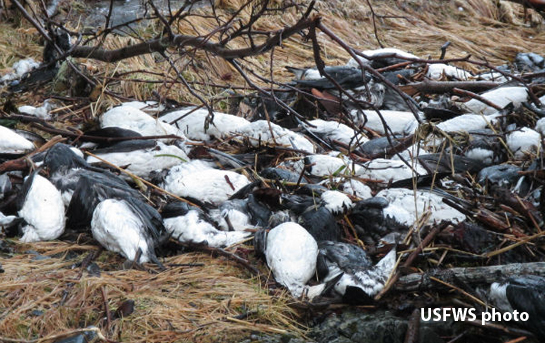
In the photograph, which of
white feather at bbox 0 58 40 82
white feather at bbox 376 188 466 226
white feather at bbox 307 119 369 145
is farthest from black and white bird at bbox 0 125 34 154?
white feather at bbox 376 188 466 226

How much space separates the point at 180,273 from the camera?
2.43 meters

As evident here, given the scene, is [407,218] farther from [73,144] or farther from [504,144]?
[73,144]

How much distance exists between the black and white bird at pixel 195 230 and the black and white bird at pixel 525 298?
1053 millimetres

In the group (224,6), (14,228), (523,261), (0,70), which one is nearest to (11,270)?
(14,228)

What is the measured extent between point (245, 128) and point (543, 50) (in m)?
4.27

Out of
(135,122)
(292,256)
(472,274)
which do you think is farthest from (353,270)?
(135,122)

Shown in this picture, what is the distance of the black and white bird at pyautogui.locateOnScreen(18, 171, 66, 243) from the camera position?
262cm

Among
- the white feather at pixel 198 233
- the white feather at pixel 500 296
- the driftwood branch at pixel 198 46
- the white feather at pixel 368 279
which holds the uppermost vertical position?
the driftwood branch at pixel 198 46

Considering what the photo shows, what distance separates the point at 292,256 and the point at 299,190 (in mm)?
603

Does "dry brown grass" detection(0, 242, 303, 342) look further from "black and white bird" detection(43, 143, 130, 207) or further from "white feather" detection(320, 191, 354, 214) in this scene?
"white feather" detection(320, 191, 354, 214)

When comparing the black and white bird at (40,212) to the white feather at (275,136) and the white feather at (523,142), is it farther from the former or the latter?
the white feather at (523,142)

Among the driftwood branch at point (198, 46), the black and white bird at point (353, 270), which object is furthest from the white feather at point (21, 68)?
the black and white bird at point (353, 270)

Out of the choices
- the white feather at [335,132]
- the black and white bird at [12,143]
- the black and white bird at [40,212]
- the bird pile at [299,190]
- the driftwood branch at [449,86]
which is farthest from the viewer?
the driftwood branch at [449,86]

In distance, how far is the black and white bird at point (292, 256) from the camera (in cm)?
239
